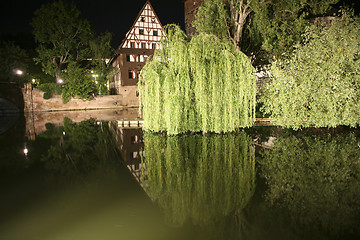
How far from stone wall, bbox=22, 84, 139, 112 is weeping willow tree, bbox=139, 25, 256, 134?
1111 inches

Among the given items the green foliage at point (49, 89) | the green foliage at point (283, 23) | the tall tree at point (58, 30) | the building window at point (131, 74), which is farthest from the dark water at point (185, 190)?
the building window at point (131, 74)

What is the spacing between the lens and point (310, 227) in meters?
4.52

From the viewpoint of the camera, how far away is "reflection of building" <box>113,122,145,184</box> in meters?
8.20

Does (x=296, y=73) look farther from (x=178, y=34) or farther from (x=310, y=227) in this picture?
(x=310, y=227)

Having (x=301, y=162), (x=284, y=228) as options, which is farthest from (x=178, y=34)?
(x=284, y=228)

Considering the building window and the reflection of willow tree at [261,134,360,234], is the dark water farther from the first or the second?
the building window

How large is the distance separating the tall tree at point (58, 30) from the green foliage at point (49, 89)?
2.16 meters

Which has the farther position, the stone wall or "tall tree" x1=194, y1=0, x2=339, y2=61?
→ the stone wall

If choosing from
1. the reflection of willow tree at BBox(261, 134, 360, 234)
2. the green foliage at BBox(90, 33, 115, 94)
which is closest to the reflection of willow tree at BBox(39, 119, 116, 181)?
the reflection of willow tree at BBox(261, 134, 360, 234)

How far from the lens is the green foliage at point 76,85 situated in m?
36.7

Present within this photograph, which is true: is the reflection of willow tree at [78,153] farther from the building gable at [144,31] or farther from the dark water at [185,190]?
the building gable at [144,31]

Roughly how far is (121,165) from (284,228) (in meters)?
5.52

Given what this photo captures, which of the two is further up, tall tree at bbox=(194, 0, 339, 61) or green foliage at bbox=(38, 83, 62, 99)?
tall tree at bbox=(194, 0, 339, 61)

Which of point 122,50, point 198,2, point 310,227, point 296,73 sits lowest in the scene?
point 310,227
